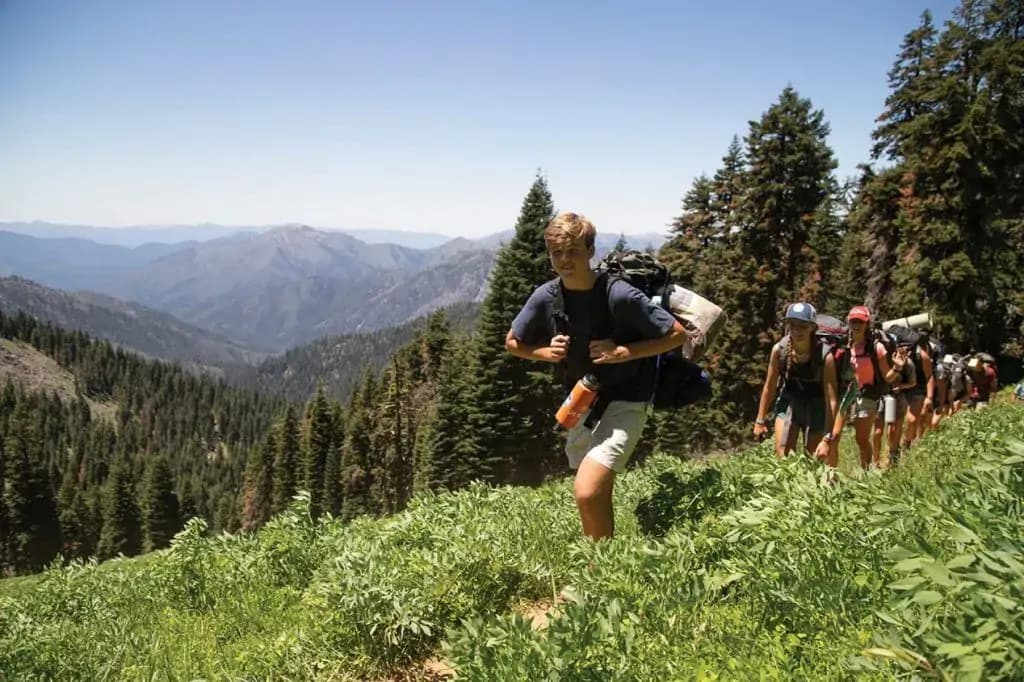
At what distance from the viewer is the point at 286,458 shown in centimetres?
7381

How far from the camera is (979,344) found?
27.0m

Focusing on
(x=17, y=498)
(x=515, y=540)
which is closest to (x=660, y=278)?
(x=515, y=540)

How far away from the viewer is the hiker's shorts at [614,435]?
14.6 feet

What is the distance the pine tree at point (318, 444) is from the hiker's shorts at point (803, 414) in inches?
2511

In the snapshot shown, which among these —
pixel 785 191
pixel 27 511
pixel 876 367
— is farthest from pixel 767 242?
pixel 27 511

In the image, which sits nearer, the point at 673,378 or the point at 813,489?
the point at 813,489

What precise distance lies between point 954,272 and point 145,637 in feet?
92.0

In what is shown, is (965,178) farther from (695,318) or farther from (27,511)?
(27,511)

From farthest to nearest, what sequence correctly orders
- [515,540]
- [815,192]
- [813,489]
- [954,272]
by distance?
[815,192], [954,272], [515,540], [813,489]

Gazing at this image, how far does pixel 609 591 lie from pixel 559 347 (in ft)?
6.24

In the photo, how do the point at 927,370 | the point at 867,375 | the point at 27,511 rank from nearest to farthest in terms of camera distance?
the point at 867,375 < the point at 927,370 < the point at 27,511

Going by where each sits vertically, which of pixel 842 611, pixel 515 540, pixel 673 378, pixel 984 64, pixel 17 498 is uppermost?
pixel 984 64

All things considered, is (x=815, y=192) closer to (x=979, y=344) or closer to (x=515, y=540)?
(x=979, y=344)

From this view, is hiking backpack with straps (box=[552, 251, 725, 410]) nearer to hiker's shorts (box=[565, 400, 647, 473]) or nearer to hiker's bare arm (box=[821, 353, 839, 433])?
hiker's shorts (box=[565, 400, 647, 473])
